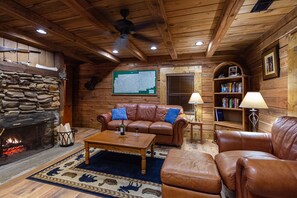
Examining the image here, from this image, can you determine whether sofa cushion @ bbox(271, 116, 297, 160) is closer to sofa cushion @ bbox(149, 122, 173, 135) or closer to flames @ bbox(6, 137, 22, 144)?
sofa cushion @ bbox(149, 122, 173, 135)

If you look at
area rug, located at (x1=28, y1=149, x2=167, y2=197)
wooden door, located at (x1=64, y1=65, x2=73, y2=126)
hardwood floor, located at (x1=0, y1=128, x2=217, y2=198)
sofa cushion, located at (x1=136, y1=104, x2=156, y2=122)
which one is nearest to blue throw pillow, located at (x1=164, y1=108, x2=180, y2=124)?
sofa cushion, located at (x1=136, y1=104, x2=156, y2=122)

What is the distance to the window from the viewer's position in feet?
14.3

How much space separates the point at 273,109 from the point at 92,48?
3.66 metres

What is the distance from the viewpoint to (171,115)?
3.70 metres

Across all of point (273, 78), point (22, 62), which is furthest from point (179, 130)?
point (22, 62)

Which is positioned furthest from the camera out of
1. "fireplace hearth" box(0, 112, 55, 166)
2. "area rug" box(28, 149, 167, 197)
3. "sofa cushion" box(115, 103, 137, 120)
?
"sofa cushion" box(115, 103, 137, 120)

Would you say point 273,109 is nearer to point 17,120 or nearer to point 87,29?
point 87,29

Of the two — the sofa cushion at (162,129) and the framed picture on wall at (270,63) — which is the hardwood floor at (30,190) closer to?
the sofa cushion at (162,129)

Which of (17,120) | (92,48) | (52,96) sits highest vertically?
(92,48)

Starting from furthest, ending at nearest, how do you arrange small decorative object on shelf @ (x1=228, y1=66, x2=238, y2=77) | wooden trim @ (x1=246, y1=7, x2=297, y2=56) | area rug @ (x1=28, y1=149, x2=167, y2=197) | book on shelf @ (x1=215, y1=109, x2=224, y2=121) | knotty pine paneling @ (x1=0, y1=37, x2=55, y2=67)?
book on shelf @ (x1=215, y1=109, x2=224, y2=121) < small decorative object on shelf @ (x1=228, y1=66, x2=238, y2=77) < knotty pine paneling @ (x1=0, y1=37, x2=55, y2=67) < wooden trim @ (x1=246, y1=7, x2=297, y2=56) < area rug @ (x1=28, y1=149, x2=167, y2=197)

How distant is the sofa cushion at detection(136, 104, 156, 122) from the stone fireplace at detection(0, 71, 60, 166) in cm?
202

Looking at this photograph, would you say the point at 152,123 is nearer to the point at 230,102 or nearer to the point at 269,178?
the point at 230,102

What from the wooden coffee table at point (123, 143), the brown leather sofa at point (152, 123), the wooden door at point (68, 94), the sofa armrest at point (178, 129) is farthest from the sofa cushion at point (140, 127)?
the wooden door at point (68, 94)

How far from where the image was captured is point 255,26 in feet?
8.13
